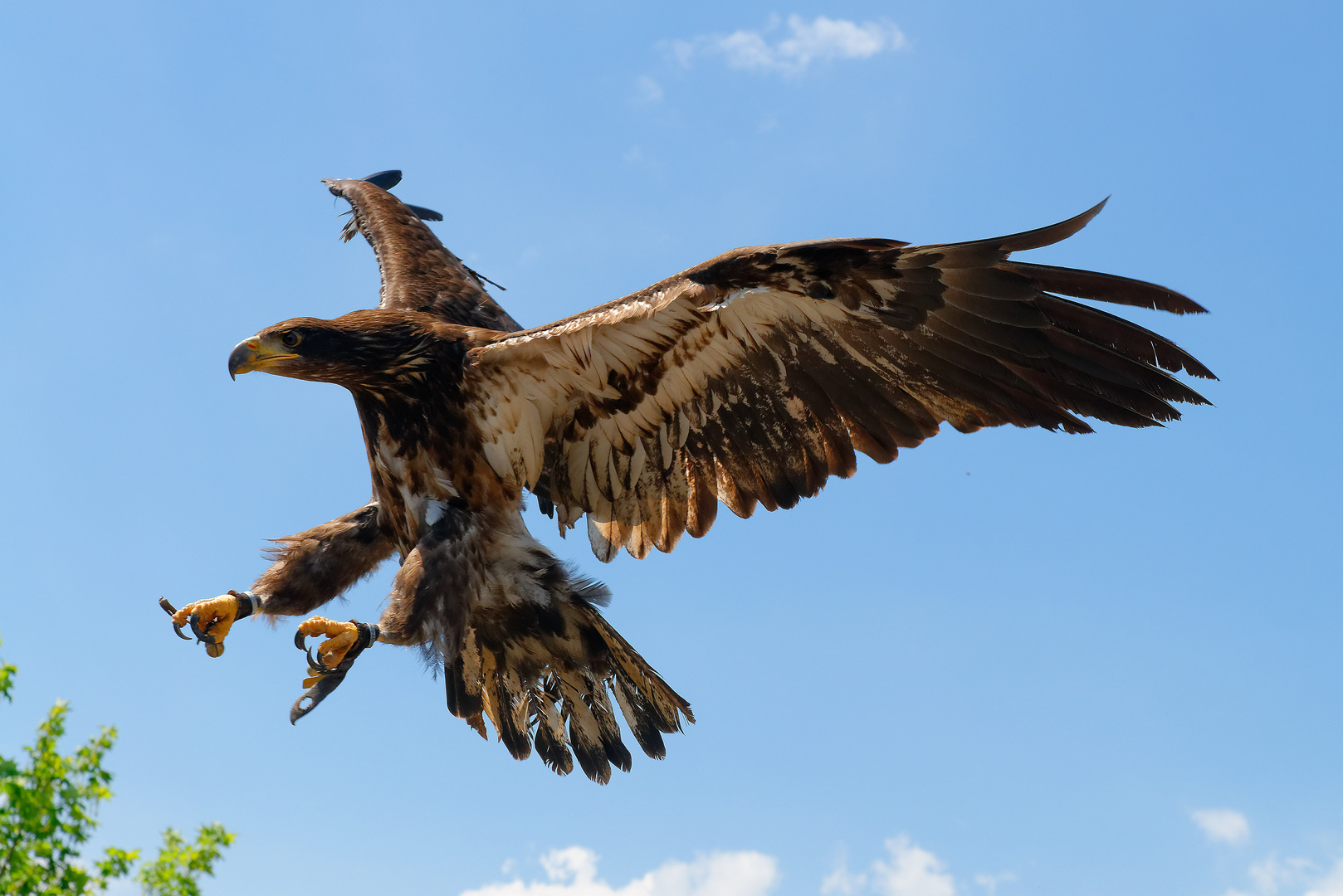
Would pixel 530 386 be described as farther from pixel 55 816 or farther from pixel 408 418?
pixel 55 816

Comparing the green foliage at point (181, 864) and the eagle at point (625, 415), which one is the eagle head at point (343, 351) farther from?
the green foliage at point (181, 864)

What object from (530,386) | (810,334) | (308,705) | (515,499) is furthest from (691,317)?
(308,705)

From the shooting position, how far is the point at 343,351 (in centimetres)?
469

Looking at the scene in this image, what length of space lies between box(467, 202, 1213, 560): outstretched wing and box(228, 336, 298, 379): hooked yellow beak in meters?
0.89

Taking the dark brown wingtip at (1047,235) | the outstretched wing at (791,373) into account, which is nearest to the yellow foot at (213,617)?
the outstretched wing at (791,373)

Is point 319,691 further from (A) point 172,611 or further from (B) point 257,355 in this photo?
(B) point 257,355

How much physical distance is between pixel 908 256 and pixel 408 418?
237 cm

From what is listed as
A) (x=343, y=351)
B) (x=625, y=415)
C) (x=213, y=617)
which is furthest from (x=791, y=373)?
(x=213, y=617)

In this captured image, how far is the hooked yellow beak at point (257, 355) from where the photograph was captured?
4.72 m

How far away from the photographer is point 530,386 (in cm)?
477

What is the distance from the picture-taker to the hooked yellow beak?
4723 millimetres

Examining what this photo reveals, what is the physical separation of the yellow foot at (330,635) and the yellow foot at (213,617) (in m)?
0.52

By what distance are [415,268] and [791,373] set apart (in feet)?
10.3

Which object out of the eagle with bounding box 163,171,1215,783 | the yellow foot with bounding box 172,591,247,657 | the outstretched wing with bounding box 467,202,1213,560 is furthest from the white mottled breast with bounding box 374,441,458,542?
the yellow foot with bounding box 172,591,247,657
